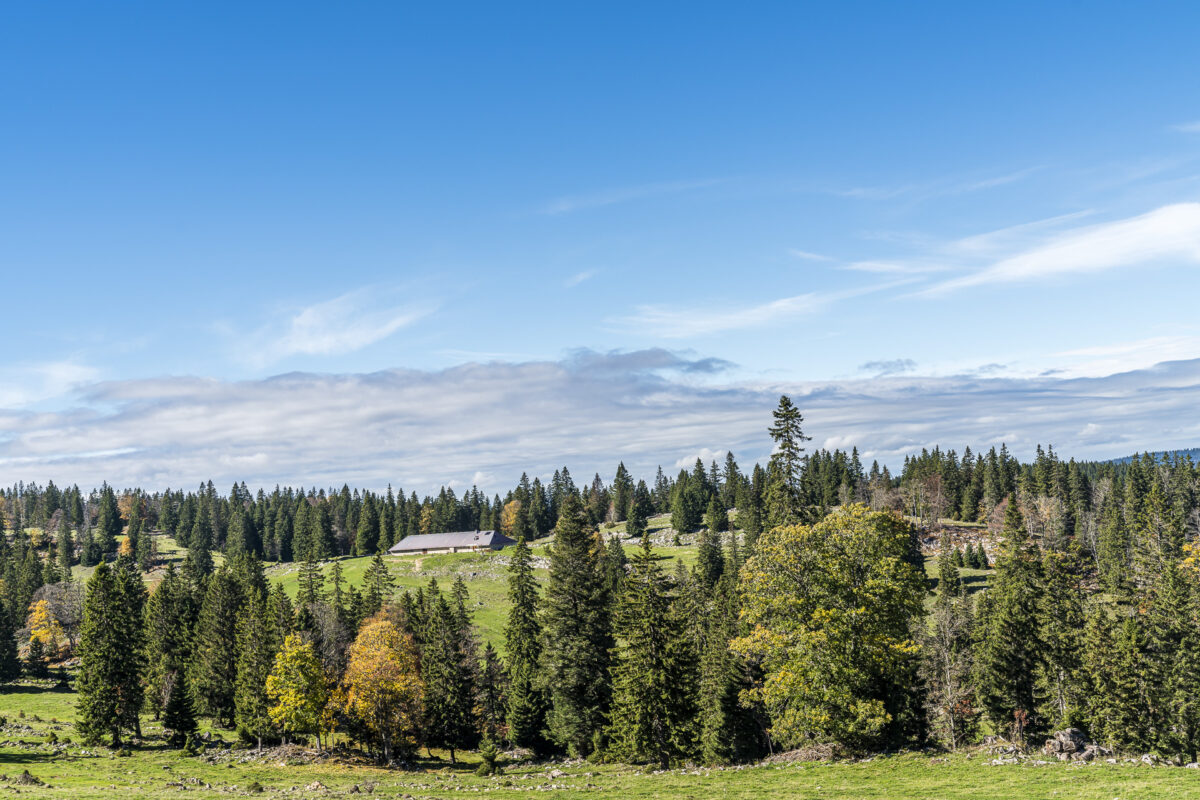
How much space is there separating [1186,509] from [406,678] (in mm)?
169579

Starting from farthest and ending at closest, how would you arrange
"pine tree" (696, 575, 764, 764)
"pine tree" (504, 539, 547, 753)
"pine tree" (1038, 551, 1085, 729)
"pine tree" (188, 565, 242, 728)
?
"pine tree" (188, 565, 242, 728)
"pine tree" (504, 539, 547, 753)
"pine tree" (1038, 551, 1085, 729)
"pine tree" (696, 575, 764, 764)

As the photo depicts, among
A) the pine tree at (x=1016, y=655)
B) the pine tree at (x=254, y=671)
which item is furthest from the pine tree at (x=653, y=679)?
the pine tree at (x=254, y=671)

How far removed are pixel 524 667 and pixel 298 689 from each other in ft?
67.6

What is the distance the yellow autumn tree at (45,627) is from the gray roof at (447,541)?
76.6 meters

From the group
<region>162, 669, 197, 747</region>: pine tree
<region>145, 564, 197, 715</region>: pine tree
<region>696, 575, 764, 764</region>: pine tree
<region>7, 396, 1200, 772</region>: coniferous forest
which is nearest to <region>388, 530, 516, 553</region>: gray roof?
<region>145, 564, 197, 715</region>: pine tree

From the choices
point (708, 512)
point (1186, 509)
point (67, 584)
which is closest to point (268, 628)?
point (67, 584)

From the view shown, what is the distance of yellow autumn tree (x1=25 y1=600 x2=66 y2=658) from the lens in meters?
122

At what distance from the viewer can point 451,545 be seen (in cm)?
18962

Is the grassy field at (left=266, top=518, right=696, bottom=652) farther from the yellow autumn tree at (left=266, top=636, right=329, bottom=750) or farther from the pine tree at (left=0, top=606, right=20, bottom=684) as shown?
the yellow autumn tree at (left=266, top=636, right=329, bottom=750)

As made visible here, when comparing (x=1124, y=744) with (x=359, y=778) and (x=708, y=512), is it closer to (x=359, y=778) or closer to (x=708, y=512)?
(x=359, y=778)

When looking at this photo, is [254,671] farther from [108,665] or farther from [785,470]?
[785,470]

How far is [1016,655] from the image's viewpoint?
62750mm

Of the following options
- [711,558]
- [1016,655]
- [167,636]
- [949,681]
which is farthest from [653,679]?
[711,558]

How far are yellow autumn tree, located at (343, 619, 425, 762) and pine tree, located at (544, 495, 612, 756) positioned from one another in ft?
39.8
